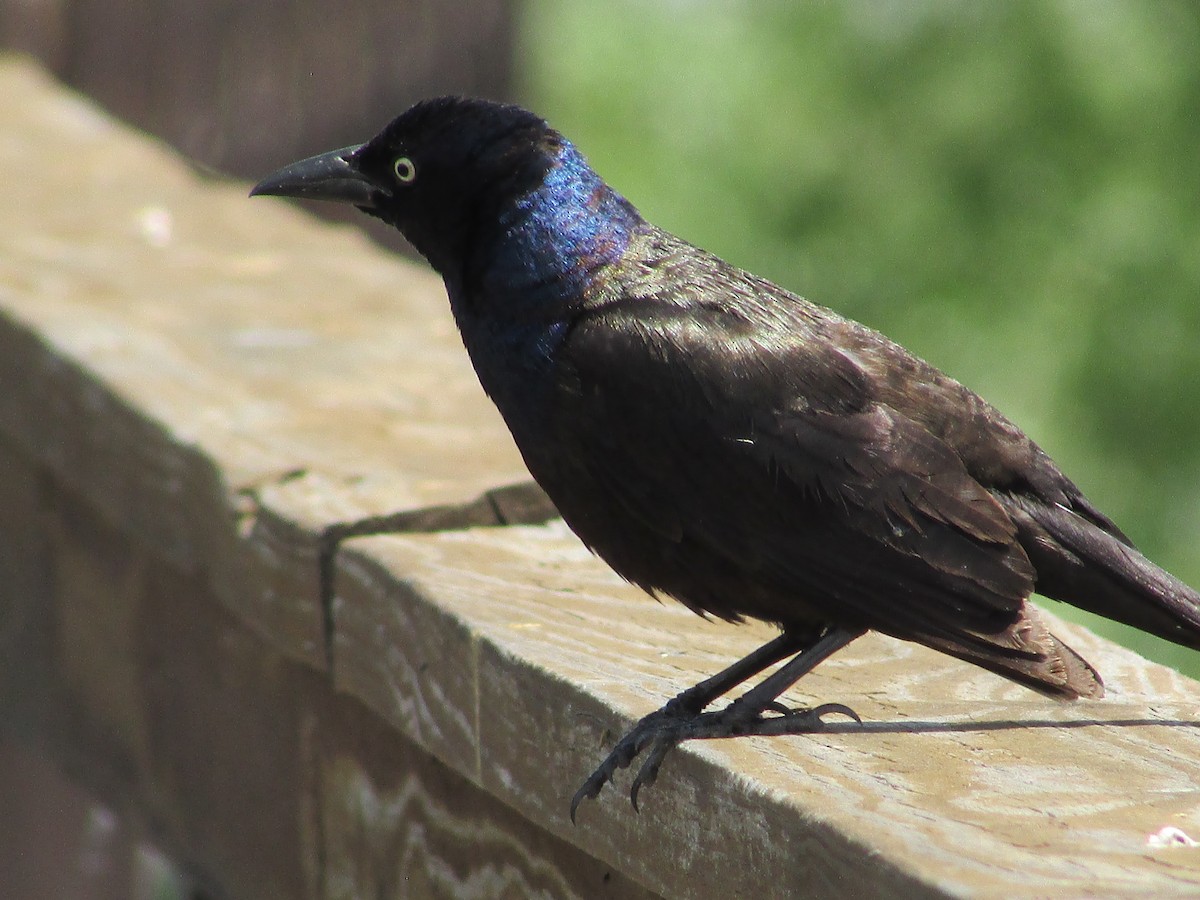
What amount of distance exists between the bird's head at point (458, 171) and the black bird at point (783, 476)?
14 cm

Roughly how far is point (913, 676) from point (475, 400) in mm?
1188

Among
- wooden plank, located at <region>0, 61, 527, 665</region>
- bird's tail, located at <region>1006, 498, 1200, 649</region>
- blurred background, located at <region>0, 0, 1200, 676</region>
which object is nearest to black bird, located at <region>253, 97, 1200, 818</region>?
bird's tail, located at <region>1006, 498, 1200, 649</region>

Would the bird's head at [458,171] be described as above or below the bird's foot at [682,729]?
above

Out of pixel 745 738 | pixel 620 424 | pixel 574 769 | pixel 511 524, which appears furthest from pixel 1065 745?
pixel 511 524

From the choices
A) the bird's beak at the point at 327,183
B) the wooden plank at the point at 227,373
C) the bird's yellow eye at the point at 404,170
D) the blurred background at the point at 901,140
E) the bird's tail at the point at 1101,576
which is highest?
the blurred background at the point at 901,140

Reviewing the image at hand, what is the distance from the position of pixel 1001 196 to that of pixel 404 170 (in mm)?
4756

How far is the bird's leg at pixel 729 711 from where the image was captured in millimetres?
1923

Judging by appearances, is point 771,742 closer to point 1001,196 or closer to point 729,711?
point 729,711

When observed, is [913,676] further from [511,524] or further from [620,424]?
[511,524]

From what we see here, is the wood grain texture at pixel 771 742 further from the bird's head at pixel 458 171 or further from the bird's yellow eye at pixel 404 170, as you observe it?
the bird's yellow eye at pixel 404 170

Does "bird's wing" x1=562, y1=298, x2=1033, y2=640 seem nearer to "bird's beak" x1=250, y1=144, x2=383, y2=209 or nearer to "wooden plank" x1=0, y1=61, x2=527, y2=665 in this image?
"wooden plank" x1=0, y1=61, x2=527, y2=665

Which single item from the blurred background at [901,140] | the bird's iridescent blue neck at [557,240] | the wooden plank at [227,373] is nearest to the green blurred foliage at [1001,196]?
the blurred background at [901,140]

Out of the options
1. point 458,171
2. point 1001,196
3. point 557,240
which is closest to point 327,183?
point 458,171

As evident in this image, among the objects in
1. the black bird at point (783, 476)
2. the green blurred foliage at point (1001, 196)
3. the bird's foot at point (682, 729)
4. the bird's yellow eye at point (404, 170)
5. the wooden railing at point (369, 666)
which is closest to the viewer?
the wooden railing at point (369, 666)
